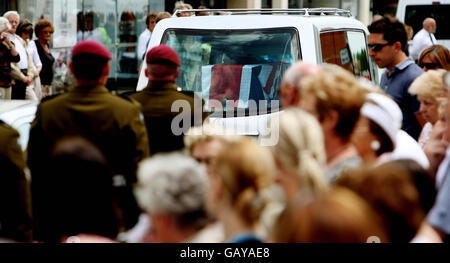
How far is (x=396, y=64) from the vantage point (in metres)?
6.91

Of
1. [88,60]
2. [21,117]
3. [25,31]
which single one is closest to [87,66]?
[88,60]

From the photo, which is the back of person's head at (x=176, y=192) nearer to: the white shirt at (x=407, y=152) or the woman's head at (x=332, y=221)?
the woman's head at (x=332, y=221)

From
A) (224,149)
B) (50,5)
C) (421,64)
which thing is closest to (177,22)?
(421,64)

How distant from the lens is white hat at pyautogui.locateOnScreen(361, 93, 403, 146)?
4148 mm

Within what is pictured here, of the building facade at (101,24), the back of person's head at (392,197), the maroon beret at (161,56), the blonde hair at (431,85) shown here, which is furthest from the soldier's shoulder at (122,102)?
the building facade at (101,24)

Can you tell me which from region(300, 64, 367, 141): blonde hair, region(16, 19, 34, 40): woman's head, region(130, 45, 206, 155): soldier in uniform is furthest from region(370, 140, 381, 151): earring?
region(16, 19, 34, 40): woman's head

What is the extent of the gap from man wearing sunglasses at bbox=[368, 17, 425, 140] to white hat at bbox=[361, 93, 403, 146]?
2449mm

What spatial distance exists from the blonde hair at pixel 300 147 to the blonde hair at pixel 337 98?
1.60 ft

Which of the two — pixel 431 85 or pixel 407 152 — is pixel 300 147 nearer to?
pixel 407 152

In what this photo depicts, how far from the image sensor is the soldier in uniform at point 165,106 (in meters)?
5.37

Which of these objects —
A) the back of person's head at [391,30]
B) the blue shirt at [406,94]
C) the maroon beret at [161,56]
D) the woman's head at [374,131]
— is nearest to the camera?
the woman's head at [374,131]

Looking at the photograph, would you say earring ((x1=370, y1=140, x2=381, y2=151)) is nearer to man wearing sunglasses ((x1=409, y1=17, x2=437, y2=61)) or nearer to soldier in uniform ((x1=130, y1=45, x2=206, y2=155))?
soldier in uniform ((x1=130, y1=45, x2=206, y2=155))

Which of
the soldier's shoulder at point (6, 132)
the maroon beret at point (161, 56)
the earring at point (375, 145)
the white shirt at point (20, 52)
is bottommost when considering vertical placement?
the white shirt at point (20, 52)
